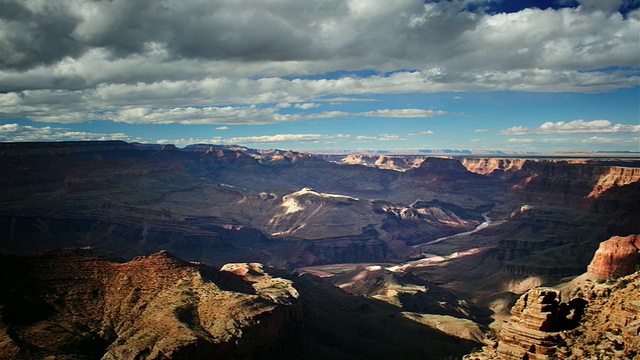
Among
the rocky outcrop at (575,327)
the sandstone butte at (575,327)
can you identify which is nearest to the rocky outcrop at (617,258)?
the sandstone butte at (575,327)

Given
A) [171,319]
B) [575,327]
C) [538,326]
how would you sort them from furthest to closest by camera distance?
[171,319], [575,327], [538,326]

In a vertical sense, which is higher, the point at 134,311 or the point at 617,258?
the point at 134,311

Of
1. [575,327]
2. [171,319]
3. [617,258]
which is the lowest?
[617,258]

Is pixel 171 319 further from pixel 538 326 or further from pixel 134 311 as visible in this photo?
pixel 538 326

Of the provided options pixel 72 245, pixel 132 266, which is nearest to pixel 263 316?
pixel 132 266

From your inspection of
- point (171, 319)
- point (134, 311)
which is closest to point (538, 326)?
point (171, 319)

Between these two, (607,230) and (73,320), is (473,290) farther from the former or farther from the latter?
(73,320)
